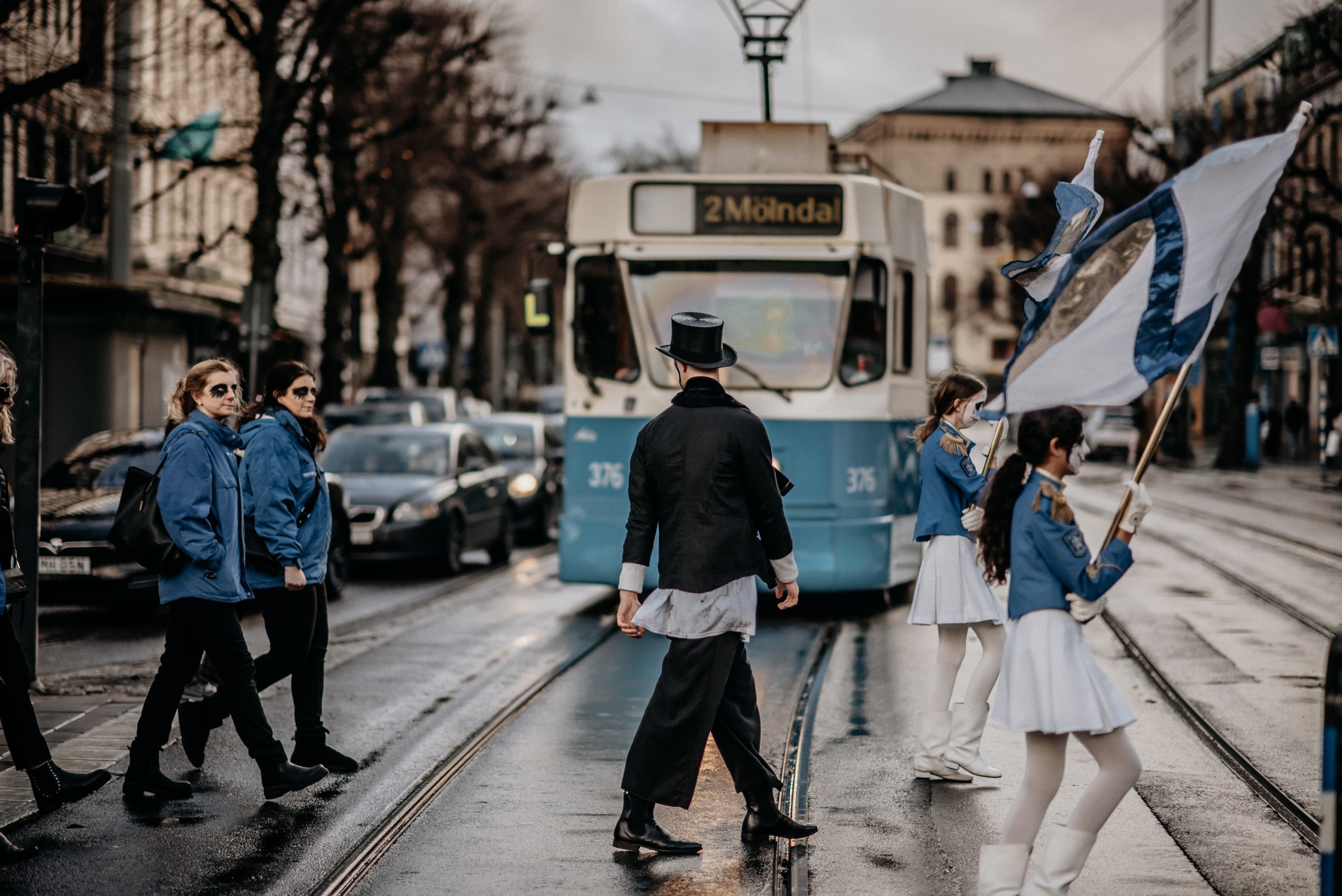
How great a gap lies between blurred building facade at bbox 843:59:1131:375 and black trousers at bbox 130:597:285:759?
88.7m

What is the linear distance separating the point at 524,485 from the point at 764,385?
870 centimetres

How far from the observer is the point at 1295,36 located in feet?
137

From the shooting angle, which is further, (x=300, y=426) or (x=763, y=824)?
(x=300, y=426)

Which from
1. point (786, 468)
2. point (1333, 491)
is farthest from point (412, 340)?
point (786, 468)

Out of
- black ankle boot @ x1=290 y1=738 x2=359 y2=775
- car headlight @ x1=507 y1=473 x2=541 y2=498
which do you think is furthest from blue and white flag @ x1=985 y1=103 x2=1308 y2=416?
car headlight @ x1=507 y1=473 x2=541 y2=498

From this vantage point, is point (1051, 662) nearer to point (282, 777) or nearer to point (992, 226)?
point (282, 777)

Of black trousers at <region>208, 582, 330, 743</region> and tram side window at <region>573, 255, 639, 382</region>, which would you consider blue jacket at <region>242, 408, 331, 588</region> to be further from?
tram side window at <region>573, 255, 639, 382</region>

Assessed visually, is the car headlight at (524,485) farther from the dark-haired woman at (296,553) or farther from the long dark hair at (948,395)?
the long dark hair at (948,395)

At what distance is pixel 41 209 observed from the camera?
30.3 feet

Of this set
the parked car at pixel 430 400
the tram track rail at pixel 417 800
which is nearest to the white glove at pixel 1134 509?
the tram track rail at pixel 417 800

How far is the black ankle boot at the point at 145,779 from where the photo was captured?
6633 millimetres

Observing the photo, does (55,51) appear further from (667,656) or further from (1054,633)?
(1054,633)

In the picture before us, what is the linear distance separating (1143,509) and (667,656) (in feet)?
6.17

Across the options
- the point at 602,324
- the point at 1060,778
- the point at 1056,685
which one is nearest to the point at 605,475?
the point at 602,324
